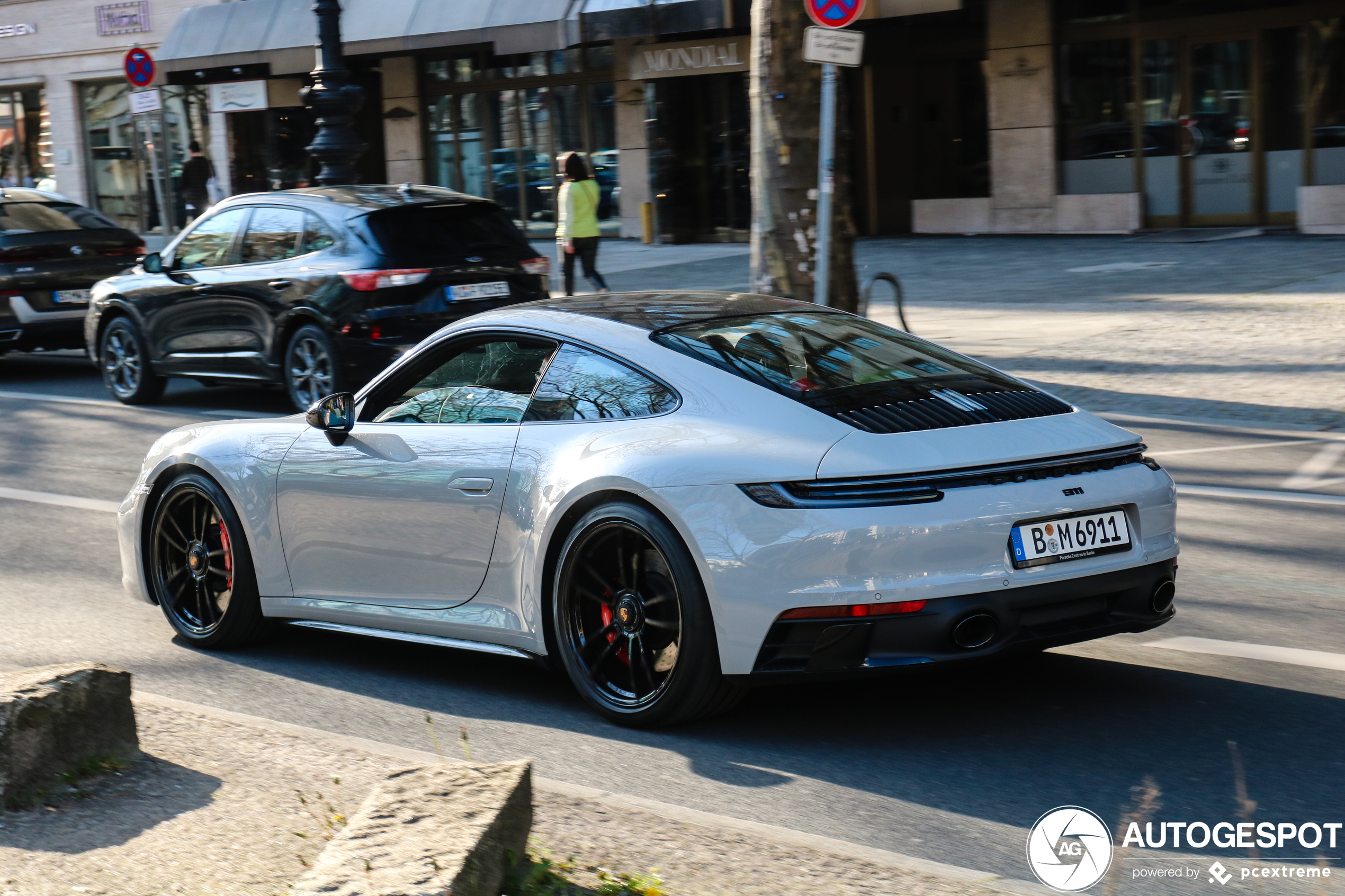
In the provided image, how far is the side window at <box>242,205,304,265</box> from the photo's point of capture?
12234mm

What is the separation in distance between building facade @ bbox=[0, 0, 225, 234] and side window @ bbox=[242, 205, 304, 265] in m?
24.7

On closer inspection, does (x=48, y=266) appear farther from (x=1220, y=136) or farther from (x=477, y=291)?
(x=1220, y=136)

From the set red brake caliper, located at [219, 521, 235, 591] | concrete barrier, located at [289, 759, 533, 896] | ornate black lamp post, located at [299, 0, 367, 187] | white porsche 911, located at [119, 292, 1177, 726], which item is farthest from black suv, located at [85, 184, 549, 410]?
concrete barrier, located at [289, 759, 533, 896]

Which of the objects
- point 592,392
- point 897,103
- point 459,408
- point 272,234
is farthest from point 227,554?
point 897,103

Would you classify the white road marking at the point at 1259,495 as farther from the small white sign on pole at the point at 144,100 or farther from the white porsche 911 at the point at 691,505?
the small white sign on pole at the point at 144,100

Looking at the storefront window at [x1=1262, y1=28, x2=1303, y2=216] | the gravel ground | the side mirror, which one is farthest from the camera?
the storefront window at [x1=1262, y1=28, x2=1303, y2=216]

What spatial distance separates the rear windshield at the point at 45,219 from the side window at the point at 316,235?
15.5 ft

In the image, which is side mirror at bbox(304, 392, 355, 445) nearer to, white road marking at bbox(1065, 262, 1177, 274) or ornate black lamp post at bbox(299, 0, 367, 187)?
ornate black lamp post at bbox(299, 0, 367, 187)

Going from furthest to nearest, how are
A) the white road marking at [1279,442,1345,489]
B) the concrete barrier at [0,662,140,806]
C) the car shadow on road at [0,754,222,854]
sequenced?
the white road marking at [1279,442,1345,489], the concrete barrier at [0,662,140,806], the car shadow on road at [0,754,222,854]

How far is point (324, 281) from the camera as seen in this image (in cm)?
1181

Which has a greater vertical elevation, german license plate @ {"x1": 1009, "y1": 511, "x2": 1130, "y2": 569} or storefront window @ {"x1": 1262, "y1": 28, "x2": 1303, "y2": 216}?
storefront window @ {"x1": 1262, "y1": 28, "x2": 1303, "y2": 216}

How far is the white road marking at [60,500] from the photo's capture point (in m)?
9.23

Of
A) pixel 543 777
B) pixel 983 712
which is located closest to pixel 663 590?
pixel 543 777

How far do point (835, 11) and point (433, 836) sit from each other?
9041 mm
